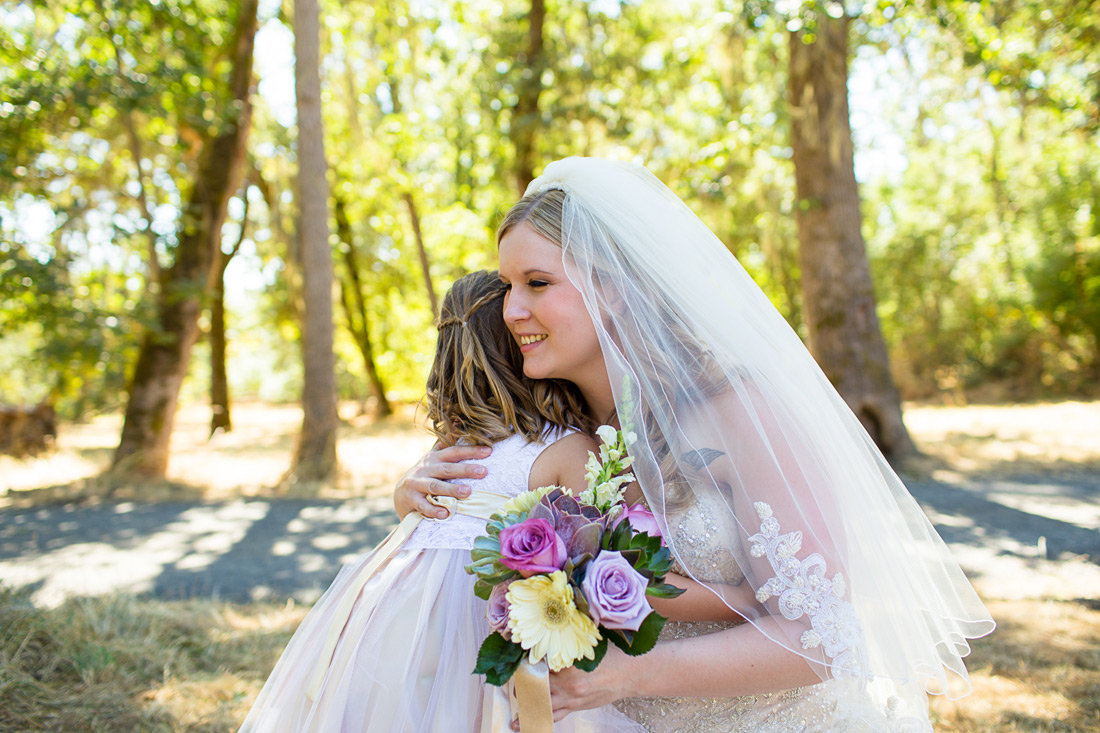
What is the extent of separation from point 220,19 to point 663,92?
6989 millimetres

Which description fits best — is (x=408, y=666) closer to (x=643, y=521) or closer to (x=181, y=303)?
(x=643, y=521)

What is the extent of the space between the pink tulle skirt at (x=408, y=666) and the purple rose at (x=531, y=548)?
0.54 meters

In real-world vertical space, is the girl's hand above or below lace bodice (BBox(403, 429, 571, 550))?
below

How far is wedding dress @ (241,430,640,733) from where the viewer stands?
189 centimetres

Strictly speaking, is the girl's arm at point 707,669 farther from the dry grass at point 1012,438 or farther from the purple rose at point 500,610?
the dry grass at point 1012,438

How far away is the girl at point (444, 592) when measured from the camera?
6.29ft

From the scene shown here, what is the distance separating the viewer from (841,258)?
324 inches

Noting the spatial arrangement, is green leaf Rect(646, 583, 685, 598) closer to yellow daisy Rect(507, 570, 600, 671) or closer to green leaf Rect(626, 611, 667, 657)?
green leaf Rect(626, 611, 667, 657)

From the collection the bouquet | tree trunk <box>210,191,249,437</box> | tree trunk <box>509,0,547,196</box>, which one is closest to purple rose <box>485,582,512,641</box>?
the bouquet

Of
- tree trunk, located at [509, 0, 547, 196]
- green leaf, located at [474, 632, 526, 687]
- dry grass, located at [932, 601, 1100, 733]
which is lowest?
dry grass, located at [932, 601, 1100, 733]

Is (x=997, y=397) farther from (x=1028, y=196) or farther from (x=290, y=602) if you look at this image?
(x=290, y=602)

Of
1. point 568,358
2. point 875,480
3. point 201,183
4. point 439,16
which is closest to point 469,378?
point 568,358

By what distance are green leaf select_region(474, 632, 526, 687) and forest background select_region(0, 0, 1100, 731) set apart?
218 centimetres

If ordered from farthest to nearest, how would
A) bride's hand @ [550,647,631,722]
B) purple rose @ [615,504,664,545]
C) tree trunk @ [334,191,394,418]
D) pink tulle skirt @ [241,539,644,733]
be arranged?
tree trunk @ [334,191,394,418] → pink tulle skirt @ [241,539,644,733] → purple rose @ [615,504,664,545] → bride's hand @ [550,647,631,722]
